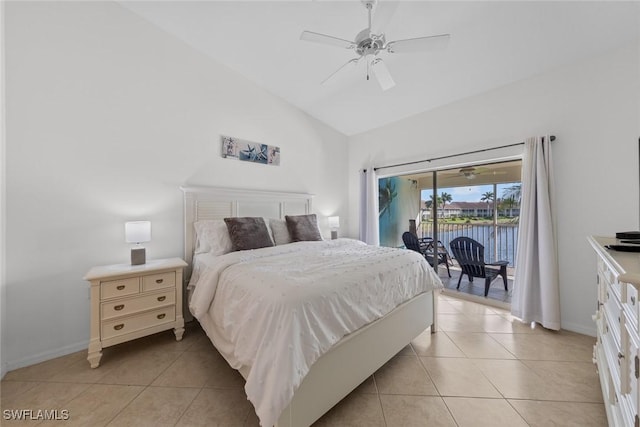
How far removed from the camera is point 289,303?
121 centimetres

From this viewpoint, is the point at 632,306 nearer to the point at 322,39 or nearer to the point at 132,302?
the point at 322,39

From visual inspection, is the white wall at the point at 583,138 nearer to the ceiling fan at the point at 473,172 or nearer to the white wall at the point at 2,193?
the ceiling fan at the point at 473,172

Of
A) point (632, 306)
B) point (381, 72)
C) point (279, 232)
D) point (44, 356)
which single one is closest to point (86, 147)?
point (44, 356)

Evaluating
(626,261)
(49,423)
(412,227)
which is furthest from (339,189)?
(49,423)

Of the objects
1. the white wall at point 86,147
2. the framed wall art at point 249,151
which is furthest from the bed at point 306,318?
the framed wall art at point 249,151

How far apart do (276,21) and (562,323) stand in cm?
429

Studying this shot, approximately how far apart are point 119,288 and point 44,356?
0.87 metres

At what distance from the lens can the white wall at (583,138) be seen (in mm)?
2090

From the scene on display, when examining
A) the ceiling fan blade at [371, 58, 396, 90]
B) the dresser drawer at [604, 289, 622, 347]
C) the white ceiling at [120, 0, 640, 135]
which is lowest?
the dresser drawer at [604, 289, 622, 347]

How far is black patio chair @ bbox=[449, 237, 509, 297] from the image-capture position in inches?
122

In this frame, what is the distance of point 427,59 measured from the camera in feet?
8.48

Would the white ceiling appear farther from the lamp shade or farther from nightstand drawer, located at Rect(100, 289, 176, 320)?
nightstand drawer, located at Rect(100, 289, 176, 320)

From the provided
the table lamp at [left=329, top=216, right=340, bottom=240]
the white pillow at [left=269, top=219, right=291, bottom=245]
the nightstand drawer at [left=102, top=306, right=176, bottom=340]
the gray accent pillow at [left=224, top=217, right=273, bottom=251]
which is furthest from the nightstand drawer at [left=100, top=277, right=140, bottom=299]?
the table lamp at [left=329, top=216, right=340, bottom=240]

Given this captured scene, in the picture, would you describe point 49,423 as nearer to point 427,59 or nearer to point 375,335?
point 375,335
